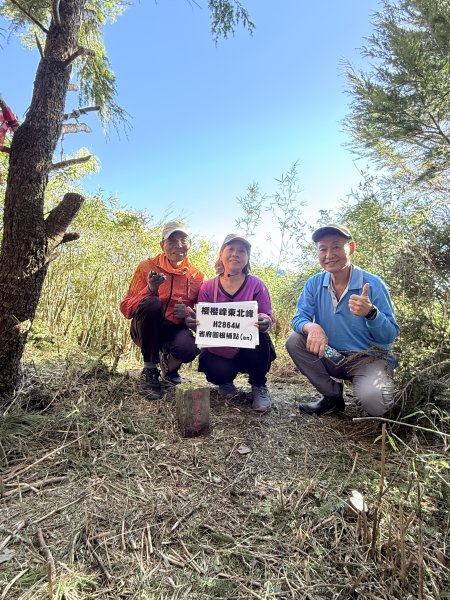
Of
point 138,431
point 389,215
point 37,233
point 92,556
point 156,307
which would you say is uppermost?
point 389,215

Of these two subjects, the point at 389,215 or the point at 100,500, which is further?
the point at 389,215

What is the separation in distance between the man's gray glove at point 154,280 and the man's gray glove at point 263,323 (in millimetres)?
759

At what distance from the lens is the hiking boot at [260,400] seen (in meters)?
2.57

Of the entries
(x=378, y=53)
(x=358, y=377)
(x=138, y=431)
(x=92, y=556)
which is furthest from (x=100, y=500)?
(x=378, y=53)

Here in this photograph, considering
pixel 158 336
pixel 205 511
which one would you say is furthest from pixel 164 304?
pixel 205 511

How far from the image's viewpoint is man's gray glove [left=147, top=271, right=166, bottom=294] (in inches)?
103

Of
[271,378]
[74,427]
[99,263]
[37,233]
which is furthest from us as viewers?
[99,263]

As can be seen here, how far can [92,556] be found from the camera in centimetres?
121

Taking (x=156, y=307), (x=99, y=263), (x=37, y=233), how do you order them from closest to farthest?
(x=37, y=233), (x=156, y=307), (x=99, y=263)

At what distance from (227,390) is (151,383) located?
603 millimetres

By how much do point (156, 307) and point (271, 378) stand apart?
1.78 metres

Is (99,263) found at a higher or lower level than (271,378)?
higher

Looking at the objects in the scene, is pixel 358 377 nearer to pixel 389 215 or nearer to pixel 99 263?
pixel 389 215

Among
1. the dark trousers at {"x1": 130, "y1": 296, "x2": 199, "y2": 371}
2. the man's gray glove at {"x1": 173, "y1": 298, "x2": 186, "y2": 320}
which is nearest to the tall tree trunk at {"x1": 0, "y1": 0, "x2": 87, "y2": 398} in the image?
the dark trousers at {"x1": 130, "y1": 296, "x2": 199, "y2": 371}
